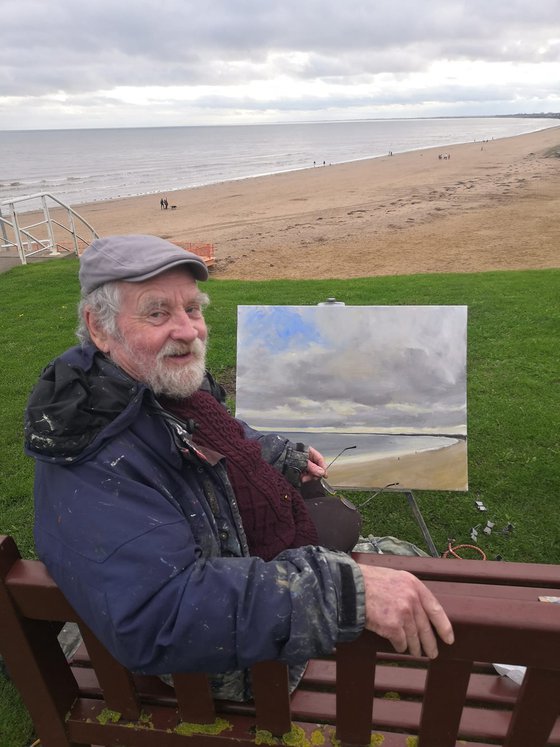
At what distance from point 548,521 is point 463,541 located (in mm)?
578

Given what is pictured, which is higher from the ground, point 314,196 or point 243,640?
point 314,196

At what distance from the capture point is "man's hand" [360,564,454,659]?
1.12m

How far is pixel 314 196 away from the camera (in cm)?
2961

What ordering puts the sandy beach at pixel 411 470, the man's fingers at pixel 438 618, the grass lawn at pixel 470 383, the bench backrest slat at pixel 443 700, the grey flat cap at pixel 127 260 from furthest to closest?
1. the grass lawn at pixel 470 383
2. the sandy beach at pixel 411 470
3. the grey flat cap at pixel 127 260
4. the bench backrest slat at pixel 443 700
5. the man's fingers at pixel 438 618

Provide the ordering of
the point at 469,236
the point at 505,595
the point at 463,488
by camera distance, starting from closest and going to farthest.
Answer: the point at 505,595 → the point at 463,488 → the point at 469,236

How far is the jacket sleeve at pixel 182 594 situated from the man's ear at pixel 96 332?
563 mm

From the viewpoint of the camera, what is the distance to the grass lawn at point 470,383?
11.1 feet

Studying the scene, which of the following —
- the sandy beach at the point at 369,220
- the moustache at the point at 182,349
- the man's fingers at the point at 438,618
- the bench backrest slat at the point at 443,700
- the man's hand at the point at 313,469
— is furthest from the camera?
the sandy beach at the point at 369,220

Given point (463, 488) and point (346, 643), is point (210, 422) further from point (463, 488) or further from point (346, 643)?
point (463, 488)

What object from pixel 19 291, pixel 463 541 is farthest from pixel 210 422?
pixel 19 291

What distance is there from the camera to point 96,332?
5.56 feet

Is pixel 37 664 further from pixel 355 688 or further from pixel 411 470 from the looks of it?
pixel 411 470

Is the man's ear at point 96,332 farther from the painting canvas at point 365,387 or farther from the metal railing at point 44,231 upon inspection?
the metal railing at point 44,231

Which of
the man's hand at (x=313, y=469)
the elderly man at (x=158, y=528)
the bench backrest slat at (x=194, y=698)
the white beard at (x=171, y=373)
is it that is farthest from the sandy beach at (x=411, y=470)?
the bench backrest slat at (x=194, y=698)
